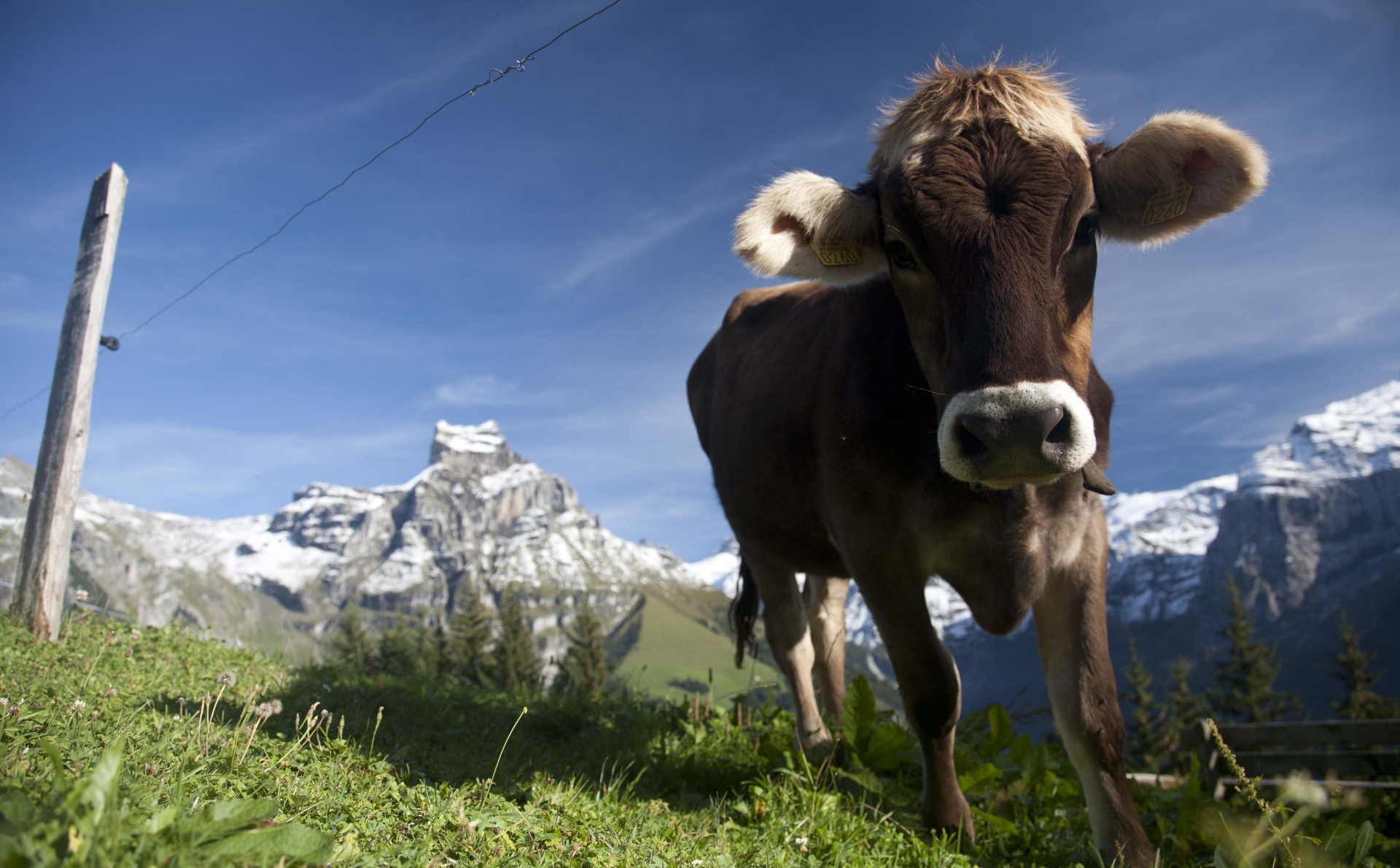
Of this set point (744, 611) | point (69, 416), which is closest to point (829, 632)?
point (744, 611)

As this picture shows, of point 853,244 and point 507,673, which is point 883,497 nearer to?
point 853,244

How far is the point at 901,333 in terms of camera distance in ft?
13.2

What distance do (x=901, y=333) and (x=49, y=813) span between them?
359 centimetres

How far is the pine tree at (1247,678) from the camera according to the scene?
66875 mm

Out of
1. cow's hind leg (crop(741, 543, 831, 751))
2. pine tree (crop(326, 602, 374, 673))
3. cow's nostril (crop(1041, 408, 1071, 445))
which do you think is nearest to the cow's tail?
cow's hind leg (crop(741, 543, 831, 751))

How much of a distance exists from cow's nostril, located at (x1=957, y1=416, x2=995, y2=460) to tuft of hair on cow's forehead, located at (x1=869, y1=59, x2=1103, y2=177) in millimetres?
1368

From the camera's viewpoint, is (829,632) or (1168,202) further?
(829,632)

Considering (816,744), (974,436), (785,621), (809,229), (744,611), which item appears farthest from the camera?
(744,611)

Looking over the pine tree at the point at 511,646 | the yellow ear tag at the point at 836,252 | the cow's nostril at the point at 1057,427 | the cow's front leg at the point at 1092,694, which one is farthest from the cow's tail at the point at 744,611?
the pine tree at the point at 511,646

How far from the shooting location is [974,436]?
2.91 meters

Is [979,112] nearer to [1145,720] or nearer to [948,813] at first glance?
[948,813]

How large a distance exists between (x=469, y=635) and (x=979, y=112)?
70.2m

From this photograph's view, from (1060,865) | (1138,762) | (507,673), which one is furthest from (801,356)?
(507,673)

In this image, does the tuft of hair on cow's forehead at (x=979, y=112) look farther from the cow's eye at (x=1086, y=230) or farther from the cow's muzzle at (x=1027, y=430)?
the cow's muzzle at (x=1027, y=430)
